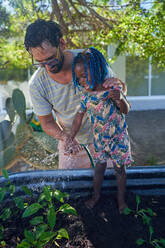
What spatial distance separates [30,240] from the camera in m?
0.82

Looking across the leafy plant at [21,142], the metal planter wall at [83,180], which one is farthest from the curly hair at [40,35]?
the leafy plant at [21,142]

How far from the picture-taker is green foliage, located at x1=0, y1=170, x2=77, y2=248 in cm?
83

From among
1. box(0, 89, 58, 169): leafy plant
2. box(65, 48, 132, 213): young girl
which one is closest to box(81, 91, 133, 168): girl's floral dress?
box(65, 48, 132, 213): young girl

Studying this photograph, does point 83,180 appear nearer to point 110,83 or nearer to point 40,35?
point 110,83

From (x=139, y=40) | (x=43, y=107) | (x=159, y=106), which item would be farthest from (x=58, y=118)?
(x=159, y=106)

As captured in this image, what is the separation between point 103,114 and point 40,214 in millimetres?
471

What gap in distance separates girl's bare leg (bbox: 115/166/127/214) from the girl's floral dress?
3cm

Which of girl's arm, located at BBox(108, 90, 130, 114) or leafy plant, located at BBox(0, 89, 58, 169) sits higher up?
girl's arm, located at BBox(108, 90, 130, 114)

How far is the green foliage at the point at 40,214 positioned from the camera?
0.83m

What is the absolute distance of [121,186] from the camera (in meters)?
1.01

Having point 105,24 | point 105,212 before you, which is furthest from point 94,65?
point 105,24

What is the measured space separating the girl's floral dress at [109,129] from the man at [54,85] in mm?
189

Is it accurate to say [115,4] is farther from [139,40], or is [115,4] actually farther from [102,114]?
[102,114]

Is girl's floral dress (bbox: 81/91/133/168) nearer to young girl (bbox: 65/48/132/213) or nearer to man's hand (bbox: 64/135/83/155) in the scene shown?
young girl (bbox: 65/48/132/213)
